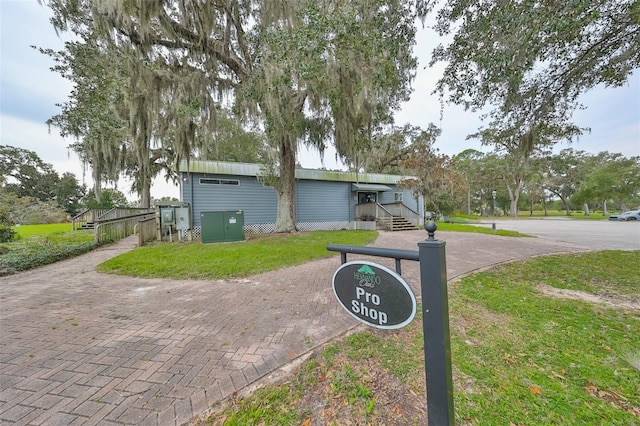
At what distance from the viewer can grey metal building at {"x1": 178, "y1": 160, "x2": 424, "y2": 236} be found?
10477mm

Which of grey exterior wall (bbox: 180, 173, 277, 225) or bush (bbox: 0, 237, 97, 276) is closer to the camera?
bush (bbox: 0, 237, 97, 276)

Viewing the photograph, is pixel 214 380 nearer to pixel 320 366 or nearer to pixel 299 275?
pixel 320 366

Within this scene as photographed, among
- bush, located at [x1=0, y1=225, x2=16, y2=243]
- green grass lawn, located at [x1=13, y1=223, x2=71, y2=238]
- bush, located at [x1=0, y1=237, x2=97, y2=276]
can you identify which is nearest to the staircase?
bush, located at [x1=0, y1=237, x2=97, y2=276]

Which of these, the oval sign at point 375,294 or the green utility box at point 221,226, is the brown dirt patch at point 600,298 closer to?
the oval sign at point 375,294

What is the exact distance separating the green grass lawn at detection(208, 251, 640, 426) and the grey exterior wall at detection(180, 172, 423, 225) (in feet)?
32.4

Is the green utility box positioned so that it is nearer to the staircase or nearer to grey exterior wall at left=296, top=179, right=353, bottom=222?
grey exterior wall at left=296, top=179, right=353, bottom=222

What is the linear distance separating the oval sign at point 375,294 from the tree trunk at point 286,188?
891 cm

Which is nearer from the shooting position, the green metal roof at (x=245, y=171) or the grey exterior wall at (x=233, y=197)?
the green metal roof at (x=245, y=171)

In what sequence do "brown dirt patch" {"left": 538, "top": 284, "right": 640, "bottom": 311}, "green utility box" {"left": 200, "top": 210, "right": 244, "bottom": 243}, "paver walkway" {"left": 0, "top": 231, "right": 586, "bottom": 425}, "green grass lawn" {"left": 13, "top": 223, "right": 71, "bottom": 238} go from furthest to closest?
"green grass lawn" {"left": 13, "top": 223, "right": 71, "bottom": 238} < "green utility box" {"left": 200, "top": 210, "right": 244, "bottom": 243} < "brown dirt patch" {"left": 538, "top": 284, "right": 640, "bottom": 311} < "paver walkway" {"left": 0, "top": 231, "right": 586, "bottom": 425}

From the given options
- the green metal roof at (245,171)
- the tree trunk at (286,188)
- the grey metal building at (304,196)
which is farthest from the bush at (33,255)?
the tree trunk at (286,188)

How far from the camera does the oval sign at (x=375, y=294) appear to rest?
1.31 meters

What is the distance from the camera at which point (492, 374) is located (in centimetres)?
197

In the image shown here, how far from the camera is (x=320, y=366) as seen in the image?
82.0 inches

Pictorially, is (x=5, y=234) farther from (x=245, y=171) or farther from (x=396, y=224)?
(x=396, y=224)
